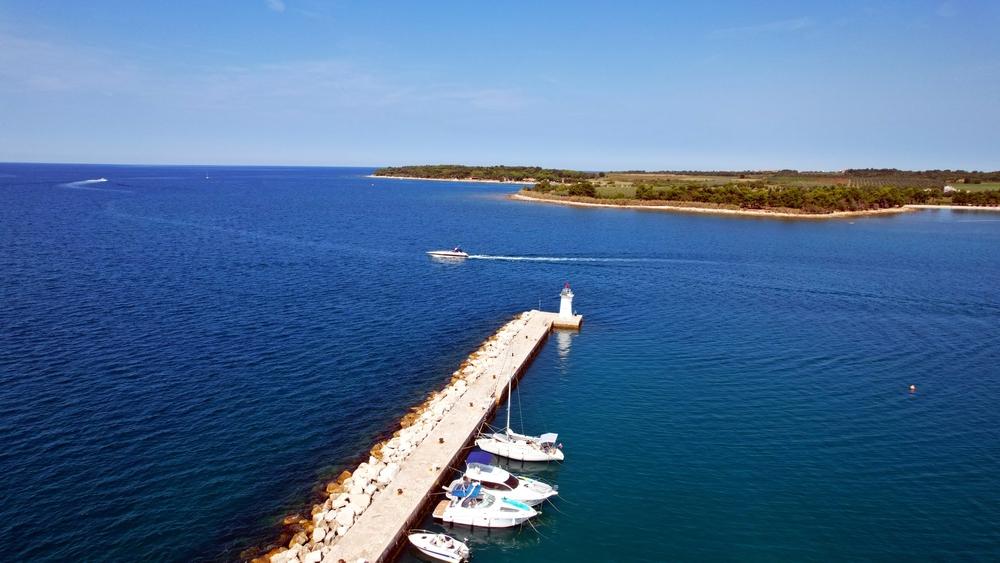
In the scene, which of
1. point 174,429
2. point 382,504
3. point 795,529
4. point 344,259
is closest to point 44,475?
point 174,429

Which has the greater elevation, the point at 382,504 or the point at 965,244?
the point at 965,244

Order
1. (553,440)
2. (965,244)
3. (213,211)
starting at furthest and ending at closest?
(213,211), (965,244), (553,440)

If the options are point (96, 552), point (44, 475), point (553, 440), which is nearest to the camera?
point (96, 552)

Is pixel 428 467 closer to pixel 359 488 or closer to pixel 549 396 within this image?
pixel 359 488

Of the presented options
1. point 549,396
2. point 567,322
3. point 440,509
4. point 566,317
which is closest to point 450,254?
point 566,317

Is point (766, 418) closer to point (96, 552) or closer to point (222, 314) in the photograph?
point (96, 552)

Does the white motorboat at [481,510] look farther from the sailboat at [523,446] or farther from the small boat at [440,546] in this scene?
the sailboat at [523,446]
